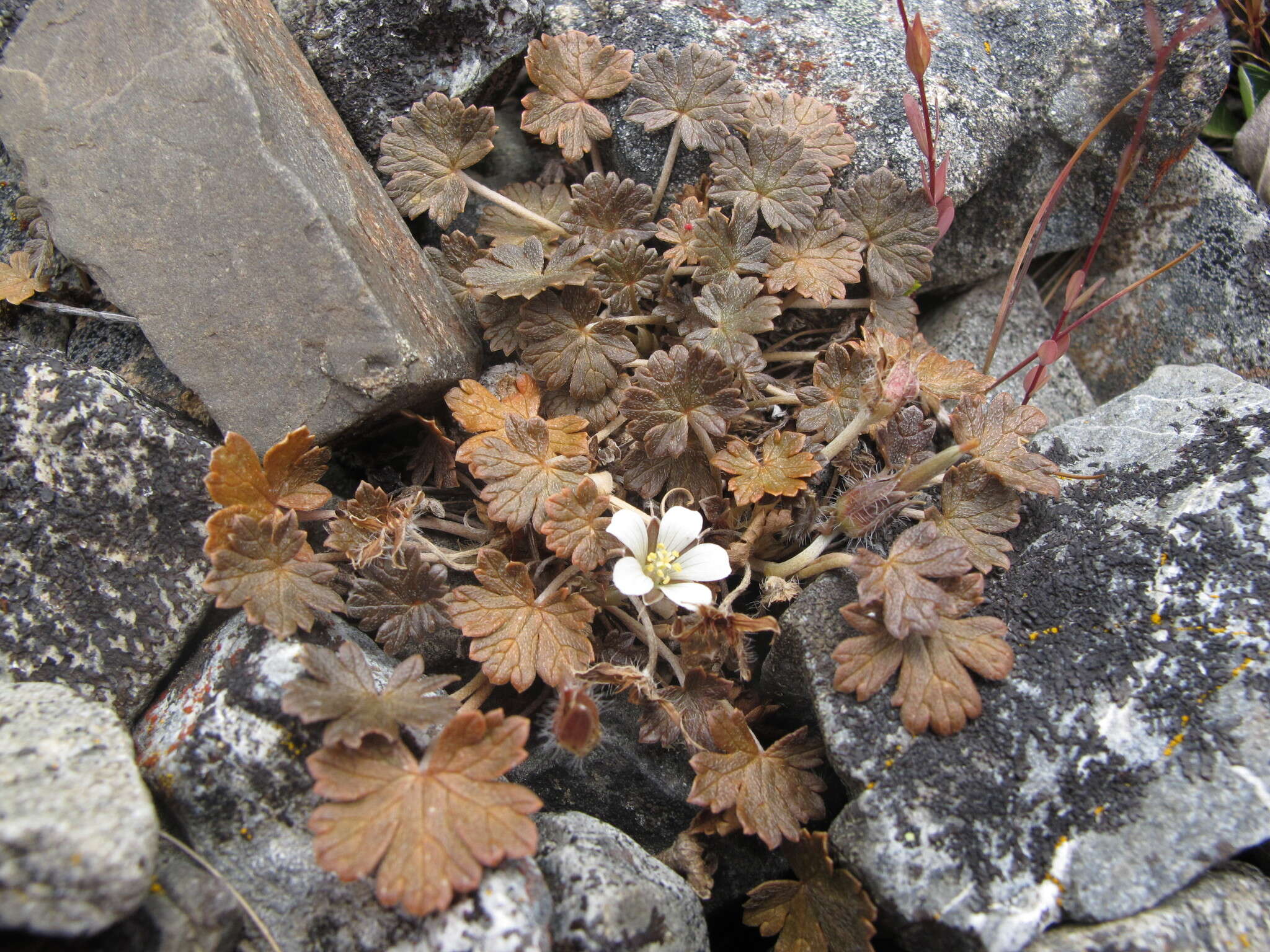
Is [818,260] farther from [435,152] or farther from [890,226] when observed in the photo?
[435,152]

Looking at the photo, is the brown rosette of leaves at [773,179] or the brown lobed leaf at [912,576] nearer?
the brown lobed leaf at [912,576]

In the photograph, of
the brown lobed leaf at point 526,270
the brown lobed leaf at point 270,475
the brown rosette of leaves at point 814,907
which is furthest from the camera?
the brown lobed leaf at point 526,270

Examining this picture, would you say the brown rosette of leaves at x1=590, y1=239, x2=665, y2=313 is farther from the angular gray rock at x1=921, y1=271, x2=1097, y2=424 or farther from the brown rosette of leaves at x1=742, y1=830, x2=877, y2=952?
the brown rosette of leaves at x1=742, y1=830, x2=877, y2=952

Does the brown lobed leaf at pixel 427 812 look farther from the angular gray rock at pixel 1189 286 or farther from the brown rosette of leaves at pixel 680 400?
the angular gray rock at pixel 1189 286

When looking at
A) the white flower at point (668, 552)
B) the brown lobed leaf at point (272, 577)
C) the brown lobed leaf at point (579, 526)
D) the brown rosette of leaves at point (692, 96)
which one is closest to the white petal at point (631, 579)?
the white flower at point (668, 552)

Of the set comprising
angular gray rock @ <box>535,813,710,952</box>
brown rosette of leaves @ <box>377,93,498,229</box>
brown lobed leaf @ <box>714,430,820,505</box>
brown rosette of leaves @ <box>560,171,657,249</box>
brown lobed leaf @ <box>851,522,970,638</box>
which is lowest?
angular gray rock @ <box>535,813,710,952</box>

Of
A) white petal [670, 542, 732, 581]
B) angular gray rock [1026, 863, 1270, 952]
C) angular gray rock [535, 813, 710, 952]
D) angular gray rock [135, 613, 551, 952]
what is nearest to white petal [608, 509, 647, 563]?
white petal [670, 542, 732, 581]
